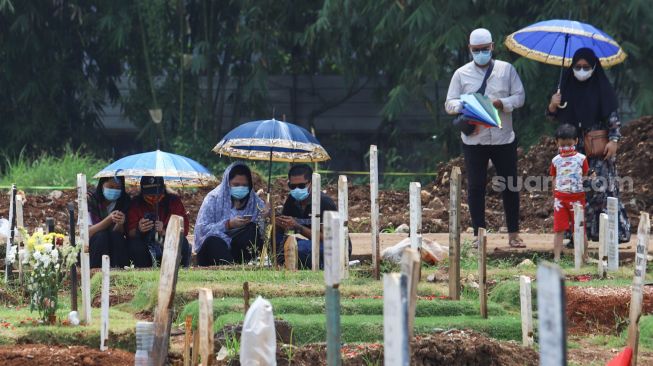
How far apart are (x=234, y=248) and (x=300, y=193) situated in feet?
2.16

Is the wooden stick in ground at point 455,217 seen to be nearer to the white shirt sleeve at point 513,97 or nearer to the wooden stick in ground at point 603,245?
the wooden stick in ground at point 603,245

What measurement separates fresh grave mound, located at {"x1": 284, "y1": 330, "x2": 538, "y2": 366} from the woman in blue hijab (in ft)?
11.0

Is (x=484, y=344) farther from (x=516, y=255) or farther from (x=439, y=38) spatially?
(x=439, y=38)

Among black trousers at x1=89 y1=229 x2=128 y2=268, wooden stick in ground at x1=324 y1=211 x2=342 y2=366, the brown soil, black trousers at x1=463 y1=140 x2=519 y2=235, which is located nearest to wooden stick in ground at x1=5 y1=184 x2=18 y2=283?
black trousers at x1=89 y1=229 x2=128 y2=268

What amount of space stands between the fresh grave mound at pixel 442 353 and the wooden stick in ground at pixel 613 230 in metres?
1.43

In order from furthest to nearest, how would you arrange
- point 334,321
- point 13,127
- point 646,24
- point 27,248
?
point 13,127 < point 646,24 < point 27,248 < point 334,321

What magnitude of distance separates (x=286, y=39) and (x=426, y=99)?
2.59 meters

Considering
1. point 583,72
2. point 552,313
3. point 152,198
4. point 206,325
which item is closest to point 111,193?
point 152,198

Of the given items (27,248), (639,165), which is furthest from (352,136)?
(27,248)

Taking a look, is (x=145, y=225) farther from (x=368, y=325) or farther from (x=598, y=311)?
(x=598, y=311)

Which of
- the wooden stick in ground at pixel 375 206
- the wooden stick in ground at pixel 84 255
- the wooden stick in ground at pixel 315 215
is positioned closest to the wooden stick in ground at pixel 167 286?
the wooden stick in ground at pixel 84 255

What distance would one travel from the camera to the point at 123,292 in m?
8.91

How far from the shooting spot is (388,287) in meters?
4.09

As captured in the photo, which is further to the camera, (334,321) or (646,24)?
(646,24)
